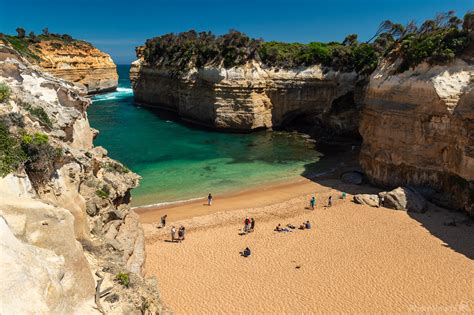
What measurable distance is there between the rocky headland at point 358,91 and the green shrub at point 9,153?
21667mm

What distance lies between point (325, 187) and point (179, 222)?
38.8 ft

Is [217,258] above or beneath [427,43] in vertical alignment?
beneath

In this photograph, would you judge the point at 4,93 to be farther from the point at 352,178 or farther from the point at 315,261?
the point at 352,178

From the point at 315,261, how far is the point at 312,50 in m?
33.3

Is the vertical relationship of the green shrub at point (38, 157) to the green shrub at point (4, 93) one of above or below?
below

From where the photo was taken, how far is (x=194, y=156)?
1405 inches

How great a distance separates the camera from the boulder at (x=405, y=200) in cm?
2196

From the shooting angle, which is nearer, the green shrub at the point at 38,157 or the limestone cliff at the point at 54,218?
the limestone cliff at the point at 54,218

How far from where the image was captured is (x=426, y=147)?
2294cm

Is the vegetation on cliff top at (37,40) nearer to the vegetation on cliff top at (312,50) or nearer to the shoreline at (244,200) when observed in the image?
the vegetation on cliff top at (312,50)

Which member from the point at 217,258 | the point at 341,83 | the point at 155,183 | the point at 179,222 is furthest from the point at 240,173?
the point at 341,83

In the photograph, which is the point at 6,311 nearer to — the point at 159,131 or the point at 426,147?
the point at 426,147

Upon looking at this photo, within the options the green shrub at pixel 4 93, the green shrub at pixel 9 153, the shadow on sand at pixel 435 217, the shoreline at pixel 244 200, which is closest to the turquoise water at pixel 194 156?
the shoreline at pixel 244 200

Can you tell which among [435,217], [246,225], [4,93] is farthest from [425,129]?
[4,93]
